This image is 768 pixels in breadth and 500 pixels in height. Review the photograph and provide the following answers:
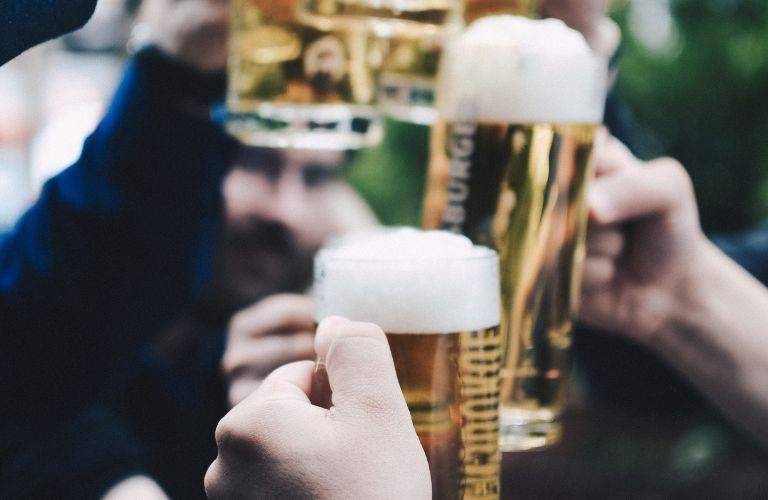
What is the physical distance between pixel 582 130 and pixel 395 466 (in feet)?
1.59

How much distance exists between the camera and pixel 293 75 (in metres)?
0.98

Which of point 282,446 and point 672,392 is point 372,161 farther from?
point 282,446

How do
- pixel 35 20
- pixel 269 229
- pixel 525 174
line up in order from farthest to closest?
pixel 269 229
pixel 525 174
pixel 35 20

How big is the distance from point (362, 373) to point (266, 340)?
2.49 ft

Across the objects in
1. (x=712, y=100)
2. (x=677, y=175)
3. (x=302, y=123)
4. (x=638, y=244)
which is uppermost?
(x=302, y=123)

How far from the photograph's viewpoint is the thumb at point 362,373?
571mm

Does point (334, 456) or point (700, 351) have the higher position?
point (334, 456)

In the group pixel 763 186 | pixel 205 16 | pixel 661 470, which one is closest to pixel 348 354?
pixel 205 16

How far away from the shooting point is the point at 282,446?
21.7 inches

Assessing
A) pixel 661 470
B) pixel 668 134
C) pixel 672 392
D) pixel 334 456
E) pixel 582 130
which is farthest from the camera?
pixel 668 134

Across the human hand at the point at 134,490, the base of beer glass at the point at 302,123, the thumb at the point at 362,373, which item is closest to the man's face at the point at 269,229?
the human hand at the point at 134,490

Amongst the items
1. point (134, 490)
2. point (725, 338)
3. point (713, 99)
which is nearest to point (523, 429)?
point (725, 338)

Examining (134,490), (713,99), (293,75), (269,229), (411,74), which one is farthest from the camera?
(713,99)

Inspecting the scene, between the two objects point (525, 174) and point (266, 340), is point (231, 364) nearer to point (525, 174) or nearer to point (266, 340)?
point (266, 340)
